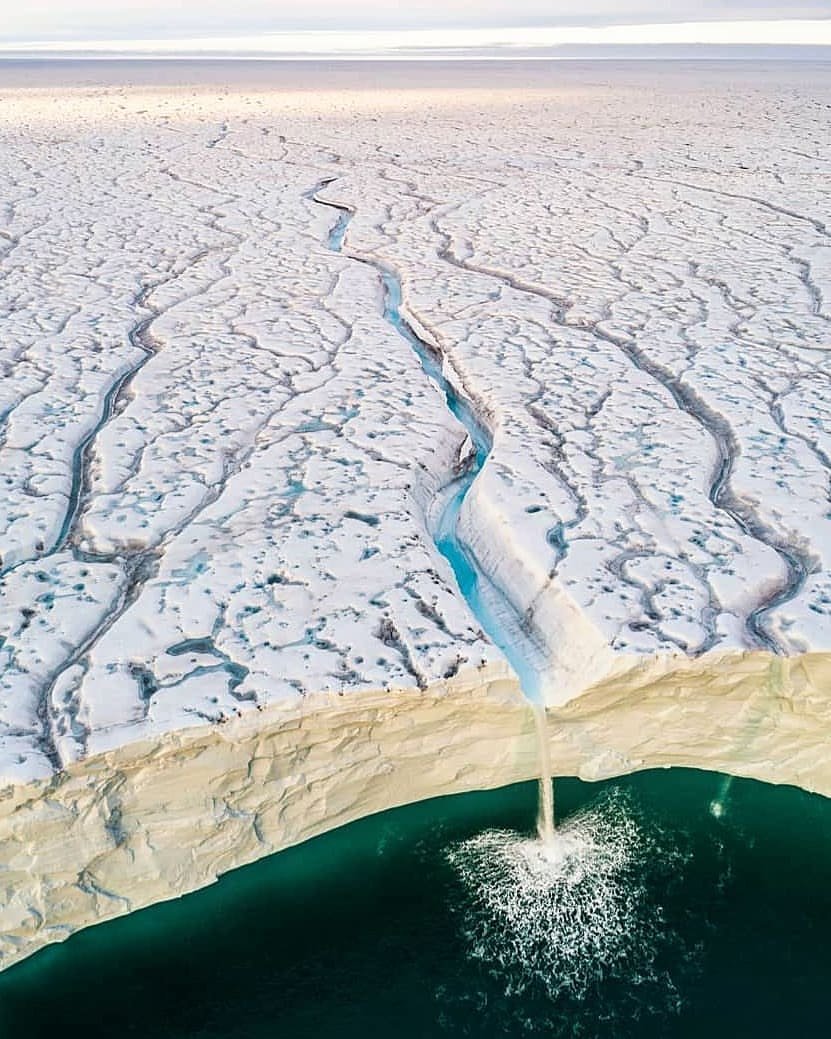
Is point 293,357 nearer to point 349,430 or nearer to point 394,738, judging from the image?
point 349,430

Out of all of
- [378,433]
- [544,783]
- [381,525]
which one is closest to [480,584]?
[381,525]

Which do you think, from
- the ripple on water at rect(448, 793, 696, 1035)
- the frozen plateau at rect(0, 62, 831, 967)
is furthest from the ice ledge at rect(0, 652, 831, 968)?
the ripple on water at rect(448, 793, 696, 1035)

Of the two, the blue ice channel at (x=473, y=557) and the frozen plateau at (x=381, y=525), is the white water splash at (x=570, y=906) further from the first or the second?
the blue ice channel at (x=473, y=557)

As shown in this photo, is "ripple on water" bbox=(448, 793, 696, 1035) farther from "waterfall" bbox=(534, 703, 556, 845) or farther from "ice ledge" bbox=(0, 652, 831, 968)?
"ice ledge" bbox=(0, 652, 831, 968)

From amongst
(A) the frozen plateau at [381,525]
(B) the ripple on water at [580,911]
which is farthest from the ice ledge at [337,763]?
(B) the ripple on water at [580,911]

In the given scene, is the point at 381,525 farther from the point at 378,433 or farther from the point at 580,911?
the point at 580,911

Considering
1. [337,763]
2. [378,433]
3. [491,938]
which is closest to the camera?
[491,938]

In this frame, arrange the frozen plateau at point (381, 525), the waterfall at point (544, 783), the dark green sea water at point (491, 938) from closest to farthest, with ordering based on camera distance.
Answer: the dark green sea water at point (491, 938), the frozen plateau at point (381, 525), the waterfall at point (544, 783)
